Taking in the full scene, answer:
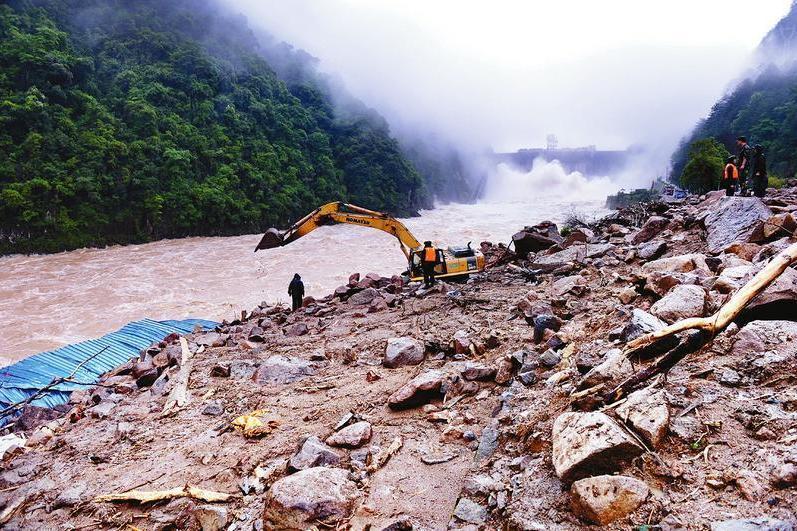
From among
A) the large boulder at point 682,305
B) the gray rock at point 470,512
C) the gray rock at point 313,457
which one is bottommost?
the gray rock at point 313,457

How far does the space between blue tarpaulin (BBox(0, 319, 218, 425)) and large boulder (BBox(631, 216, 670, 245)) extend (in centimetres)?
1042

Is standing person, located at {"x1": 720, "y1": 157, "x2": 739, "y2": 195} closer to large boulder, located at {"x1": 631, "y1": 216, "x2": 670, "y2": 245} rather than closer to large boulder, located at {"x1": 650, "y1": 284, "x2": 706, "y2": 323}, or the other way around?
large boulder, located at {"x1": 631, "y1": 216, "x2": 670, "y2": 245}

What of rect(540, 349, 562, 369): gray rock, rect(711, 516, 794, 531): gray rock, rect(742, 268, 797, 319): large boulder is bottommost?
rect(540, 349, 562, 369): gray rock

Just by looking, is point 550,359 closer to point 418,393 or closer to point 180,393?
point 418,393

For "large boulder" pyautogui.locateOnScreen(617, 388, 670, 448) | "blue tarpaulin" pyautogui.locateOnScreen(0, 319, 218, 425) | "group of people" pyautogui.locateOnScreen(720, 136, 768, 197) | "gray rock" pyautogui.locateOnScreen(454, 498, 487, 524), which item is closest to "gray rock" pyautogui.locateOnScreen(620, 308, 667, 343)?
"large boulder" pyautogui.locateOnScreen(617, 388, 670, 448)

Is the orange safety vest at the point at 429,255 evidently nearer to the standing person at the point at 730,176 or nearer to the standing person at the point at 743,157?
the standing person at the point at 730,176

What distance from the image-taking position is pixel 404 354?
204 inches

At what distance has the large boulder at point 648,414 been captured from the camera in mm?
2072

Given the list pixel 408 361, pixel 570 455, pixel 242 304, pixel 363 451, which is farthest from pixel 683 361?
pixel 242 304

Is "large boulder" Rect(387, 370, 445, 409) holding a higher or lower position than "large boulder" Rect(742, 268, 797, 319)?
lower

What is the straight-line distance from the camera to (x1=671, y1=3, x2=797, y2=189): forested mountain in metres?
36.9

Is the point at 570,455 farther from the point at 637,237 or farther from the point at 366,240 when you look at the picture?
the point at 366,240

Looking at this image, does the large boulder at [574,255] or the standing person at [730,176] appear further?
the standing person at [730,176]

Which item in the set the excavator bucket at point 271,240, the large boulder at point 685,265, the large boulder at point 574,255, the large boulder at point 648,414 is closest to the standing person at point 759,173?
the large boulder at point 574,255
